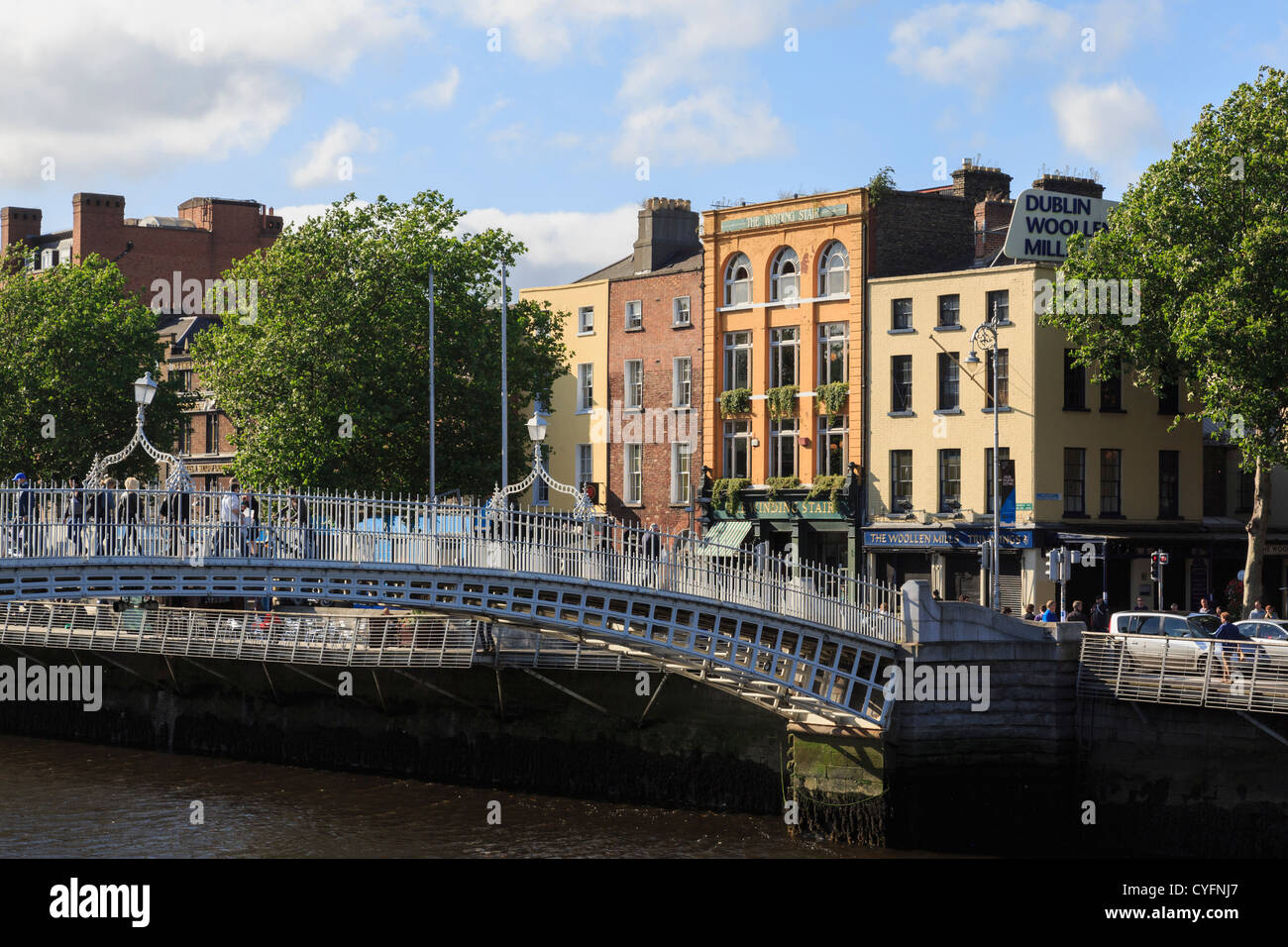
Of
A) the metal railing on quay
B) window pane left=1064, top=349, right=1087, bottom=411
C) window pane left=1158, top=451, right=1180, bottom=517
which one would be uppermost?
window pane left=1064, top=349, right=1087, bottom=411

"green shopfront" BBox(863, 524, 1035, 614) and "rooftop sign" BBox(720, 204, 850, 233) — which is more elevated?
"rooftop sign" BBox(720, 204, 850, 233)

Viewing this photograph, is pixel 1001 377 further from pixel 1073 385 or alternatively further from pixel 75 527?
pixel 75 527

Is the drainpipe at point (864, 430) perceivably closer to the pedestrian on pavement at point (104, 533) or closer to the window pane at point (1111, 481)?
the window pane at point (1111, 481)

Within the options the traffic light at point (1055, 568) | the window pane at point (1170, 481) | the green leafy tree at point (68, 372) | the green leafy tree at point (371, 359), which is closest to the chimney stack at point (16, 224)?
the green leafy tree at point (68, 372)

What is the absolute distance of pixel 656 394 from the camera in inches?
2386

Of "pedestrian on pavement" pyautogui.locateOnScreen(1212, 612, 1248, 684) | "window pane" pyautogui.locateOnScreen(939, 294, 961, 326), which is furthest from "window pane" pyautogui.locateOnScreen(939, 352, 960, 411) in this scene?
"pedestrian on pavement" pyautogui.locateOnScreen(1212, 612, 1248, 684)

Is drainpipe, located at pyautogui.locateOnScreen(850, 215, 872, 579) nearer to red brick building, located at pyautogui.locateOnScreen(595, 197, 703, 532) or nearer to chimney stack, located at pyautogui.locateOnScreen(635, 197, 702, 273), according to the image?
red brick building, located at pyautogui.locateOnScreen(595, 197, 703, 532)

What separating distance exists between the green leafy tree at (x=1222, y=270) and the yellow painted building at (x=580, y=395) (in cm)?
1929

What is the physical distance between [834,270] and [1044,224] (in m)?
6.78

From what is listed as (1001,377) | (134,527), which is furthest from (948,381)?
(134,527)

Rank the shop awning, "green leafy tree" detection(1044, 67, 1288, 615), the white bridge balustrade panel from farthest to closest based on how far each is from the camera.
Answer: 1. the shop awning
2. "green leafy tree" detection(1044, 67, 1288, 615)
3. the white bridge balustrade panel

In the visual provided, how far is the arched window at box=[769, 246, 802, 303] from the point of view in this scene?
5659 centimetres

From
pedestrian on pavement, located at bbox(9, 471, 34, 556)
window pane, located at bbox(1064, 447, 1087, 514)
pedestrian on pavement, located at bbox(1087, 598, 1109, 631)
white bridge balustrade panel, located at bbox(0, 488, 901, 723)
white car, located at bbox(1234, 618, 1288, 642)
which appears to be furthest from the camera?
window pane, located at bbox(1064, 447, 1087, 514)

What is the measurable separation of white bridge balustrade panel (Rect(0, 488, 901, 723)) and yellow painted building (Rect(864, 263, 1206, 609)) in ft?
50.9
